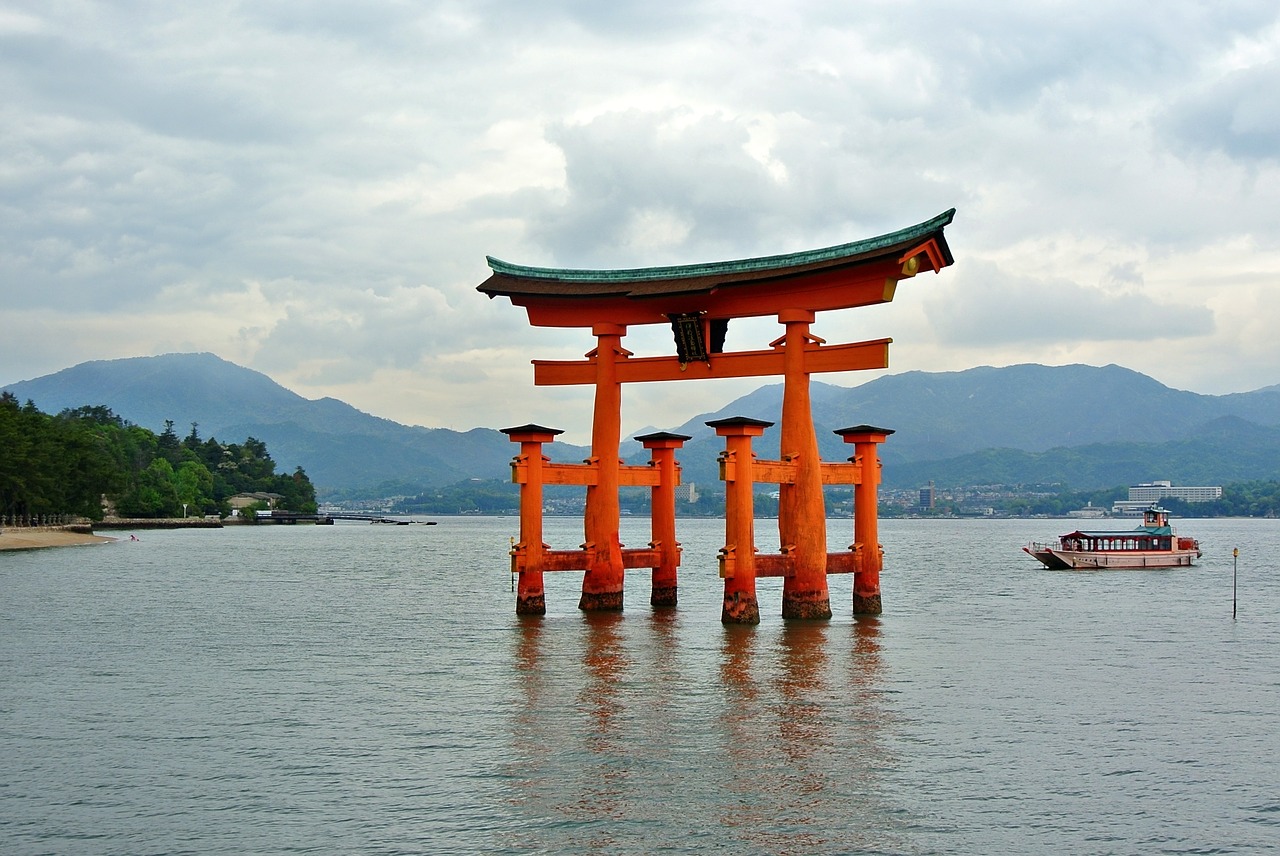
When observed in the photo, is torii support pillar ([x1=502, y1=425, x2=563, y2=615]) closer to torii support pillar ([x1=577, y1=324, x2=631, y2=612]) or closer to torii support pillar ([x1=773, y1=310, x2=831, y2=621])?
torii support pillar ([x1=577, y1=324, x2=631, y2=612])

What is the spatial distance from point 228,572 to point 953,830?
5848cm

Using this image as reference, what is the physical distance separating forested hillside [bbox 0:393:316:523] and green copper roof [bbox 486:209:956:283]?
65.6m

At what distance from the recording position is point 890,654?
96.6 ft

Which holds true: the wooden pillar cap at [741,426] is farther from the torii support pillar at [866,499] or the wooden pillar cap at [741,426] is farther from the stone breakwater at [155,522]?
the stone breakwater at [155,522]

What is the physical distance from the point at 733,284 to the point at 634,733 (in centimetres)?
1603

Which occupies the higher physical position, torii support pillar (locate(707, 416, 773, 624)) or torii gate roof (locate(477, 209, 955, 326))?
torii gate roof (locate(477, 209, 955, 326))

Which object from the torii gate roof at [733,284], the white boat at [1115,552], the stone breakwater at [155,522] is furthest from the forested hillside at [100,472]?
the white boat at [1115,552]

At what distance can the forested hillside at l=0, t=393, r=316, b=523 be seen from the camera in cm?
9281

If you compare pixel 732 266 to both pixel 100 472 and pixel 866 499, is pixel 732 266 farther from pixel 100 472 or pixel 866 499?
pixel 100 472

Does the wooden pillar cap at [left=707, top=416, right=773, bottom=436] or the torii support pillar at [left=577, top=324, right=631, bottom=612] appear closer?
the wooden pillar cap at [left=707, top=416, right=773, bottom=436]

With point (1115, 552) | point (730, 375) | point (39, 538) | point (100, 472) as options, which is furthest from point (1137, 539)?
point (100, 472)

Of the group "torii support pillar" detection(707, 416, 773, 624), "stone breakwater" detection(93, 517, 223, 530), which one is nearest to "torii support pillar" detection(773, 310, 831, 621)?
"torii support pillar" detection(707, 416, 773, 624)

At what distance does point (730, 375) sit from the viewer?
33.9 m

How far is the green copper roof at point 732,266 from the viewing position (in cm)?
3034
